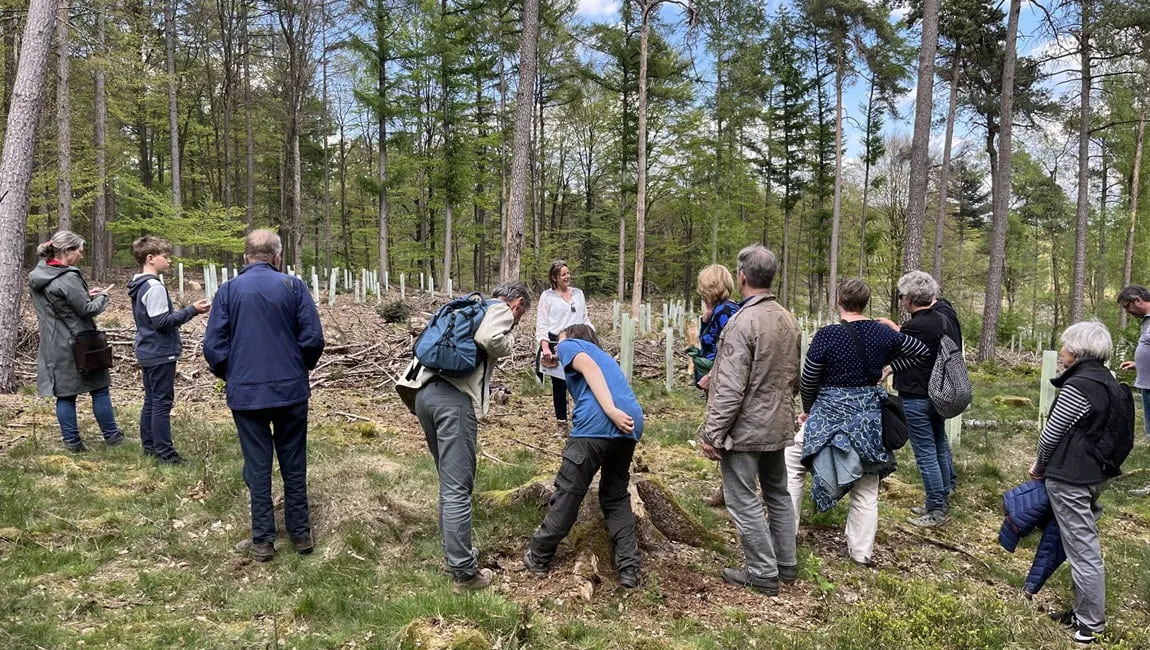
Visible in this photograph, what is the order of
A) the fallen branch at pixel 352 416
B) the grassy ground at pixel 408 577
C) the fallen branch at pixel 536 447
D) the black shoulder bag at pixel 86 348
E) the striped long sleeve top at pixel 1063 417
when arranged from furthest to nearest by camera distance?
the fallen branch at pixel 352 416
the fallen branch at pixel 536 447
the black shoulder bag at pixel 86 348
the striped long sleeve top at pixel 1063 417
the grassy ground at pixel 408 577

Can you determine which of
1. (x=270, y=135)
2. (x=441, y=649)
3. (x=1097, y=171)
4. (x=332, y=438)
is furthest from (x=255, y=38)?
(x=1097, y=171)

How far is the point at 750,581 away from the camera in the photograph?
360 centimetres

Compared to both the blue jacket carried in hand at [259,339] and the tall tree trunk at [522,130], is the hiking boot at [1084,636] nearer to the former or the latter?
the blue jacket carried in hand at [259,339]

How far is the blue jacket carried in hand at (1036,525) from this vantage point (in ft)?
11.6

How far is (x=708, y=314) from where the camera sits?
4.46m

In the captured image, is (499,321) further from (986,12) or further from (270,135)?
(270,135)

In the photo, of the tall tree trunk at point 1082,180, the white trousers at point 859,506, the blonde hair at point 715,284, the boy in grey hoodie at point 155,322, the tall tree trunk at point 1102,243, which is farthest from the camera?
the tall tree trunk at point 1102,243

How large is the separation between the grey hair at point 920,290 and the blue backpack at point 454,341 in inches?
130

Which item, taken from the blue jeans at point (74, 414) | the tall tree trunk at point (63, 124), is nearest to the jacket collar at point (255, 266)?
the blue jeans at point (74, 414)

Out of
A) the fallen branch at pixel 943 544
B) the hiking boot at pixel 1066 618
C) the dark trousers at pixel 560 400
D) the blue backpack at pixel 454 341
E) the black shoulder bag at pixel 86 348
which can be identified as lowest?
the fallen branch at pixel 943 544

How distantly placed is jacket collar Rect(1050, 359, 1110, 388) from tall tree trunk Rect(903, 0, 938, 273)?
26.7ft

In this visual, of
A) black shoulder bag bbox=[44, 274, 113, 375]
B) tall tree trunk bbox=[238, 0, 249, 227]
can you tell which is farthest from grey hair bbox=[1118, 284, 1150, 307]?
tall tree trunk bbox=[238, 0, 249, 227]

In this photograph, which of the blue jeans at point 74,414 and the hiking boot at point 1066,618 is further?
the blue jeans at point 74,414

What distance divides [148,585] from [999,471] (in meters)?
7.57
